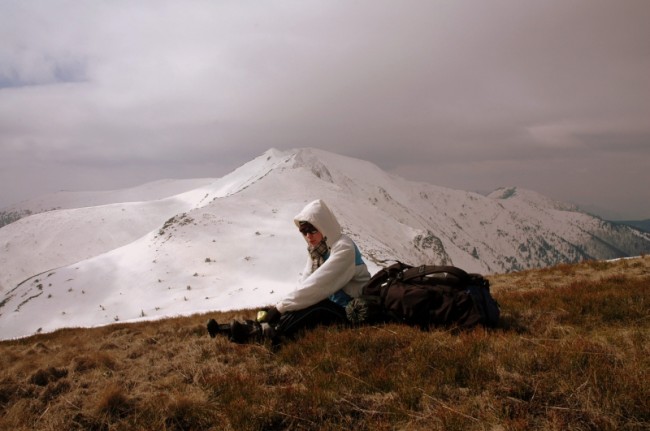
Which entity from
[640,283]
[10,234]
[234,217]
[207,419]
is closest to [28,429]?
[207,419]

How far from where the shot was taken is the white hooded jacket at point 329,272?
20.9 feet

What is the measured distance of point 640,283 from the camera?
28.5 ft

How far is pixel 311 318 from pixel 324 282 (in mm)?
774

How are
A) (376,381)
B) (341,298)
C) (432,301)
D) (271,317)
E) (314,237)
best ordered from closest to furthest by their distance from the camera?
(376,381) → (432,301) → (271,317) → (341,298) → (314,237)

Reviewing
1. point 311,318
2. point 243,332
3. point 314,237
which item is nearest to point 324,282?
point 311,318

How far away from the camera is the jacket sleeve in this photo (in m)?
6.36

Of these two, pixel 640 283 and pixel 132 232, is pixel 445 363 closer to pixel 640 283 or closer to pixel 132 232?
pixel 640 283

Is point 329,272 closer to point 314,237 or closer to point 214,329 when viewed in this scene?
point 314,237

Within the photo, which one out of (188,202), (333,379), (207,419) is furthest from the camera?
(188,202)

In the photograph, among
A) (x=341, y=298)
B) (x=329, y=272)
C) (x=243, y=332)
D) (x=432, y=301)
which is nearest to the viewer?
(x=432, y=301)

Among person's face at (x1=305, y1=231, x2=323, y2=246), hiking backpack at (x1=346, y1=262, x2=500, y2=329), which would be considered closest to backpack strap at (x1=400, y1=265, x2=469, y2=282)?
hiking backpack at (x1=346, y1=262, x2=500, y2=329)

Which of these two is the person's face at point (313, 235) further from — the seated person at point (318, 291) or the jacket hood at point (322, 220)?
the jacket hood at point (322, 220)

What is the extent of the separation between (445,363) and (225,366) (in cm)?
314

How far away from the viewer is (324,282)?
6.39m
